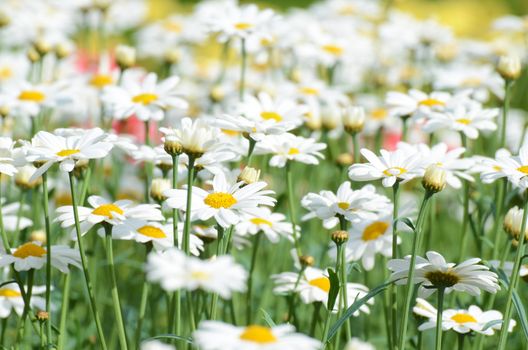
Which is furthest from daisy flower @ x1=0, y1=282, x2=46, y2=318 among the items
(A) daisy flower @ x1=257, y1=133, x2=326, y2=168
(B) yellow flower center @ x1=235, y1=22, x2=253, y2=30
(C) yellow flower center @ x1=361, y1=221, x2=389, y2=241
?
(B) yellow flower center @ x1=235, y1=22, x2=253, y2=30

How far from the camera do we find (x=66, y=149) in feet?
4.33

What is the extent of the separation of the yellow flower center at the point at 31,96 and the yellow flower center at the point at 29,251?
688mm

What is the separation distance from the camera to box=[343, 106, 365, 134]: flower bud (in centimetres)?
172

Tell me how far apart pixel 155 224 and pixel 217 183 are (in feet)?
0.45

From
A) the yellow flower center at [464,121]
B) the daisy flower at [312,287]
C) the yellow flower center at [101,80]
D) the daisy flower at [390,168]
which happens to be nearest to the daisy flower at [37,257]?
the daisy flower at [312,287]

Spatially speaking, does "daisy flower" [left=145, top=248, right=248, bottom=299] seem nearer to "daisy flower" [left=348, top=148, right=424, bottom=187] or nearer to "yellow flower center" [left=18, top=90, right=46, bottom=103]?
"daisy flower" [left=348, top=148, right=424, bottom=187]

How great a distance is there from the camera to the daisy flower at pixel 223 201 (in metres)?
1.20

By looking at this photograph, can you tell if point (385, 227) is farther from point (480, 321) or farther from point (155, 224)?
point (155, 224)

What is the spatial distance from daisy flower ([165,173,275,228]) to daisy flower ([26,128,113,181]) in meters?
0.14

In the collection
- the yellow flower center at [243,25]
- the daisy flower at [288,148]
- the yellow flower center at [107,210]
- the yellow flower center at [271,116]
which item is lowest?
the yellow flower center at [107,210]

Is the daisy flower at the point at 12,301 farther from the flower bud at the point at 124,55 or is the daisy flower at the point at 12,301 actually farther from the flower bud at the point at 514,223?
the flower bud at the point at 514,223

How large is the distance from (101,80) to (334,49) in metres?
0.70

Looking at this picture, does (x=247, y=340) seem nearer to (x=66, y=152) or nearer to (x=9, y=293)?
(x=66, y=152)

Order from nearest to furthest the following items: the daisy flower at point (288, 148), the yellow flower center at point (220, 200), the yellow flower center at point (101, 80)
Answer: the yellow flower center at point (220, 200)
the daisy flower at point (288, 148)
the yellow flower center at point (101, 80)
